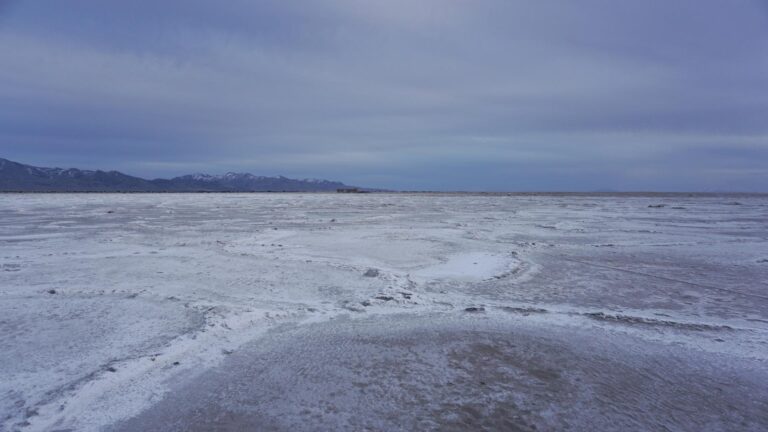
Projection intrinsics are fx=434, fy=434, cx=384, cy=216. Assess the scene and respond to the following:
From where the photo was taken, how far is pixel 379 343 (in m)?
4.50

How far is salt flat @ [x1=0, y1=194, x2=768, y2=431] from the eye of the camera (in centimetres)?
316

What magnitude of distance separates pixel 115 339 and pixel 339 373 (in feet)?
7.92

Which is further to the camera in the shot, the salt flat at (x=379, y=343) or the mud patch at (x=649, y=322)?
the mud patch at (x=649, y=322)

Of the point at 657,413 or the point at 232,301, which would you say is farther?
the point at 232,301

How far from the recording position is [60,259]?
8.41 metres

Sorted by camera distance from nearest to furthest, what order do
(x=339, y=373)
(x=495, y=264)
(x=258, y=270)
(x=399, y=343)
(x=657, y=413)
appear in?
1. (x=657, y=413)
2. (x=339, y=373)
3. (x=399, y=343)
4. (x=258, y=270)
5. (x=495, y=264)

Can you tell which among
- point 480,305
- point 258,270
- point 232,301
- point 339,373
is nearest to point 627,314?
point 480,305

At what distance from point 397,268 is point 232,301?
10.4ft

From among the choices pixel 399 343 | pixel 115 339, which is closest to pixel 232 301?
pixel 115 339

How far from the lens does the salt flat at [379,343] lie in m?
3.16

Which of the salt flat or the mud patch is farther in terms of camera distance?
the mud patch

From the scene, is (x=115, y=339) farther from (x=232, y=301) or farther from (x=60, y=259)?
(x=60, y=259)

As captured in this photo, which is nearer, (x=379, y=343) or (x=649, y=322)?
(x=379, y=343)

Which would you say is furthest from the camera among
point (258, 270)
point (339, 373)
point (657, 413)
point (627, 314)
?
point (258, 270)
